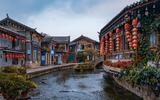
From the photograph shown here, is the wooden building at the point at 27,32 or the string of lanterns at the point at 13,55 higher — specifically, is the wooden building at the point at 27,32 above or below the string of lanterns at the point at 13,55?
above

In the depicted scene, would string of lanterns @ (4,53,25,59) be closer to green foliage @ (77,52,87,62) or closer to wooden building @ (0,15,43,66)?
wooden building @ (0,15,43,66)

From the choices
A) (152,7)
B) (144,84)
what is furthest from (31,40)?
(144,84)

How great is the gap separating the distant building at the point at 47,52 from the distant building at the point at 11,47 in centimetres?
1876

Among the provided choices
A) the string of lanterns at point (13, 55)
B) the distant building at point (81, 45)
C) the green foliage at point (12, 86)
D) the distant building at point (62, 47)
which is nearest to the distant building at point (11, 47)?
the string of lanterns at point (13, 55)

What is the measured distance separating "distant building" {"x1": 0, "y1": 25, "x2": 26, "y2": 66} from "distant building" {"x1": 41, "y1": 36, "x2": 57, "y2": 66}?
18.8m

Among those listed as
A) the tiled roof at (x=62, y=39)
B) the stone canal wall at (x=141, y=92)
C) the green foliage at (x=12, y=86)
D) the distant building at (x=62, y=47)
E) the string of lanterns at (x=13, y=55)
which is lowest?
the stone canal wall at (x=141, y=92)

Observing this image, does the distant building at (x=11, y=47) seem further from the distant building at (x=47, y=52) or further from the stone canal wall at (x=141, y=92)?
the stone canal wall at (x=141, y=92)

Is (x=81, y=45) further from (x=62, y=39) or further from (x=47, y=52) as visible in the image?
(x=47, y=52)

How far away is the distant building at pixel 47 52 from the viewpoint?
250ft

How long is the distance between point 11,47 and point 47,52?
28.8 metres

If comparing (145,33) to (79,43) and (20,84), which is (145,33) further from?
(79,43)

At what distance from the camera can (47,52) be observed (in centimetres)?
7875

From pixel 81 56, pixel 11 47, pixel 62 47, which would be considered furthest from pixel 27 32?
pixel 62 47

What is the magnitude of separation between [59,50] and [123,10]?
69847 mm
